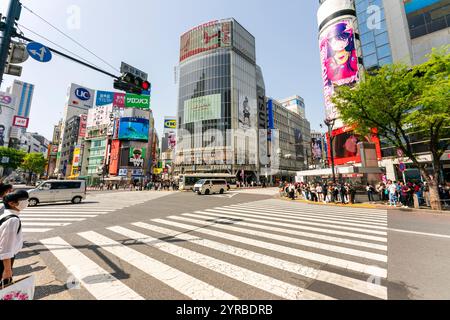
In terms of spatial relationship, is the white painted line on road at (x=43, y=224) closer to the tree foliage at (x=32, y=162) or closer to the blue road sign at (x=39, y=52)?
the blue road sign at (x=39, y=52)

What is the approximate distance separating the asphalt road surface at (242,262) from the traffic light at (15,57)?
480 cm

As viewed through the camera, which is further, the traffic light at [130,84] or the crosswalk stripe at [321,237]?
the traffic light at [130,84]

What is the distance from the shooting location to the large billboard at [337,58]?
107 ft

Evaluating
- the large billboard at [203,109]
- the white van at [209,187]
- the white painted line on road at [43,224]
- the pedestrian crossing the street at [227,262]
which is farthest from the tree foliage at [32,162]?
the pedestrian crossing the street at [227,262]

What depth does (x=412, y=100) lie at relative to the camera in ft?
37.9

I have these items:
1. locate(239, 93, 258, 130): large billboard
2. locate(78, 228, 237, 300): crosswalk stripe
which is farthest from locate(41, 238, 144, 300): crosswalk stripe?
locate(239, 93, 258, 130): large billboard

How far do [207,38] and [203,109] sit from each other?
23.6m

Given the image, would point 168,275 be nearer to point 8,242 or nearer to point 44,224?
point 8,242

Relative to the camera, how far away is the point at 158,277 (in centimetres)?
329

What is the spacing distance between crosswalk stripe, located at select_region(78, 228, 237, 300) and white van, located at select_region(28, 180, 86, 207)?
11.8 metres

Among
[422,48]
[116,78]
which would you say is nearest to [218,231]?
[116,78]

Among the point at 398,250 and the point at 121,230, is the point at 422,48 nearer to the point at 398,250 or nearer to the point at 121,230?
the point at 398,250

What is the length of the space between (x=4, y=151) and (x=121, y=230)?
2604 inches

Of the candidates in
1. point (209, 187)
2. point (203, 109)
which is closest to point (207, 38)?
point (203, 109)
